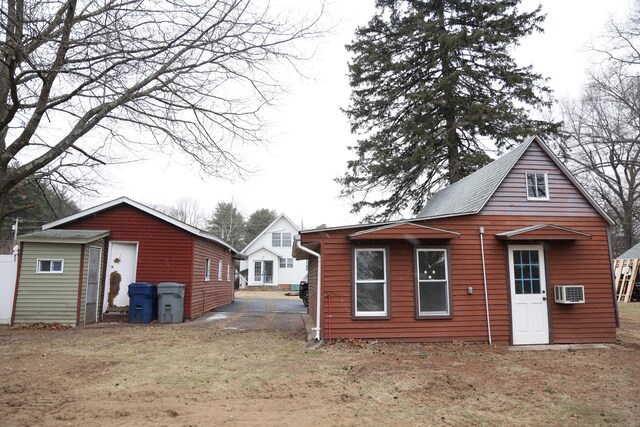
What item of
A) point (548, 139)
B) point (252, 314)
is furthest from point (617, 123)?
point (252, 314)

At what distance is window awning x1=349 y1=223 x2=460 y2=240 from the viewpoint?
358 inches

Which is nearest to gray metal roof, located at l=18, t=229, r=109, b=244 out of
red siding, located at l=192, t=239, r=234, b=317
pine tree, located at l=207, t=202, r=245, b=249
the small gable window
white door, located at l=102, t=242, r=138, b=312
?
white door, located at l=102, t=242, r=138, b=312

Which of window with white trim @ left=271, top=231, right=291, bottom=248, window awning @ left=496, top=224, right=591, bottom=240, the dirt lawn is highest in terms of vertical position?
window with white trim @ left=271, top=231, right=291, bottom=248

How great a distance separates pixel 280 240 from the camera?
35.4 meters

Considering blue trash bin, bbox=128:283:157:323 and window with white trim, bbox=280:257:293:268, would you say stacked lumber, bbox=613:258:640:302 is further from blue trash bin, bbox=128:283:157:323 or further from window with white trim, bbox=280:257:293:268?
blue trash bin, bbox=128:283:157:323

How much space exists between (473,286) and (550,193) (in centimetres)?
299

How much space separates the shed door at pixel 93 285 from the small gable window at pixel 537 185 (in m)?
11.9

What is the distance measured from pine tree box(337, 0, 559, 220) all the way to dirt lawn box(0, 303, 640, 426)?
11.0 meters

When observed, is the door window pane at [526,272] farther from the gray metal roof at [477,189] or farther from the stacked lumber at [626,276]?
the stacked lumber at [626,276]

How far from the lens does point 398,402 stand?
542 centimetres

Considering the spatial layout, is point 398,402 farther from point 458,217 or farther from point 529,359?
point 458,217

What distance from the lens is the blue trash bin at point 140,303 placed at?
1252 centimetres

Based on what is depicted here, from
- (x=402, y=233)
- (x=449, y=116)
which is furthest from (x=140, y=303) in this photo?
(x=449, y=116)

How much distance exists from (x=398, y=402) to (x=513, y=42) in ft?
58.1
